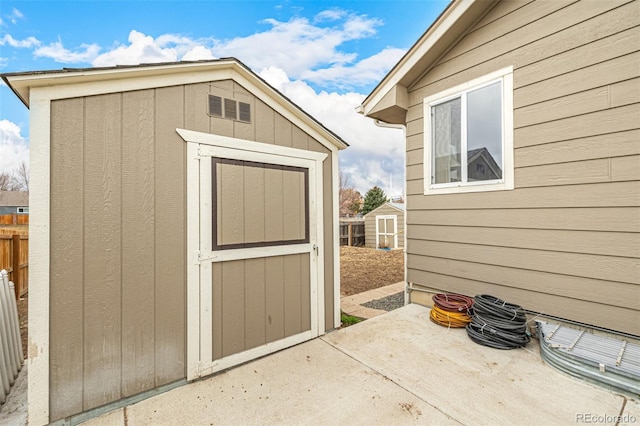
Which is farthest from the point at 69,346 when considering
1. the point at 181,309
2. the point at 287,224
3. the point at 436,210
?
the point at 436,210

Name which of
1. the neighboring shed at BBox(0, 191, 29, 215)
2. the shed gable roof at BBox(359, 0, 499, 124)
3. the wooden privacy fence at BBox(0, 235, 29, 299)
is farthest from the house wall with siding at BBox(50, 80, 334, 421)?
the neighboring shed at BBox(0, 191, 29, 215)

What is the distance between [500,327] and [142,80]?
381 cm

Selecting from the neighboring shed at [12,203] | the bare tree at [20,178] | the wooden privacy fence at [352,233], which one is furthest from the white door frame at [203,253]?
the neighboring shed at [12,203]

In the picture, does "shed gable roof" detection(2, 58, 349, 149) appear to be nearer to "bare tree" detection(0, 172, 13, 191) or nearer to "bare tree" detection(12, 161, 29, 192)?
"bare tree" detection(12, 161, 29, 192)

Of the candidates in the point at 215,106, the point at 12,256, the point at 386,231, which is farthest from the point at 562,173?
the point at 386,231

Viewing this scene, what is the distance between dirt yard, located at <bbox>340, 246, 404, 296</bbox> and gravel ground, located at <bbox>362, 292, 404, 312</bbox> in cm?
76

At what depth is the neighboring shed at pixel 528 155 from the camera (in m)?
2.29

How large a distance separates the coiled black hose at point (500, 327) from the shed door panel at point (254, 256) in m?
1.68

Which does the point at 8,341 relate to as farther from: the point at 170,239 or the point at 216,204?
the point at 216,204

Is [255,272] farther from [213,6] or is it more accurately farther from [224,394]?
[213,6]

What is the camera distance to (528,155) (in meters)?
2.79

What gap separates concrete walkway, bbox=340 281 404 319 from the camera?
394cm

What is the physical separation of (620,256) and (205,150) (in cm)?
366

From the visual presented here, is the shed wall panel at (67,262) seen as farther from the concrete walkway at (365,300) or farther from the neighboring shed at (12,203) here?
the neighboring shed at (12,203)
